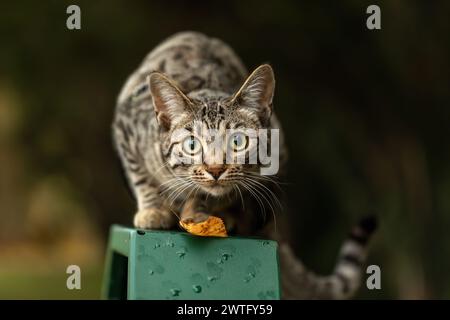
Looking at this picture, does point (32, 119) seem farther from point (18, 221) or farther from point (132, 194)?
point (132, 194)

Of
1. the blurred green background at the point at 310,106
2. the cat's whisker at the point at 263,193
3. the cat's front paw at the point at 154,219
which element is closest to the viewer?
the cat's whisker at the point at 263,193

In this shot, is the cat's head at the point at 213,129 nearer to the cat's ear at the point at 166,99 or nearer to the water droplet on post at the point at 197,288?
the cat's ear at the point at 166,99

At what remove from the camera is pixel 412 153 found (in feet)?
12.9

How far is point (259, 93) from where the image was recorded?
196cm

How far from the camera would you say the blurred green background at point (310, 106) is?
3762mm

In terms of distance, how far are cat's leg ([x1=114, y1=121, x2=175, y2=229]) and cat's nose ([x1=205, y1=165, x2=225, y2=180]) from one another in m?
0.41

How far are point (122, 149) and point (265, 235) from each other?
64cm

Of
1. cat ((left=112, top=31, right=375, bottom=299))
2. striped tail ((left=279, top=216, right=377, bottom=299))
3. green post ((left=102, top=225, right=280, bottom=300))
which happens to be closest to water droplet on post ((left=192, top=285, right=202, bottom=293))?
green post ((left=102, top=225, right=280, bottom=300))

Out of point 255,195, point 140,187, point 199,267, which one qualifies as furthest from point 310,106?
point 199,267

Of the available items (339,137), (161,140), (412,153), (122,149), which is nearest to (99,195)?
(339,137)

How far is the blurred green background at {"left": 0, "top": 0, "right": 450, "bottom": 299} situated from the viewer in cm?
Answer: 376

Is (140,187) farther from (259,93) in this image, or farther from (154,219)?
(259,93)

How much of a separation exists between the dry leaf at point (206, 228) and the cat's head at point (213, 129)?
10 centimetres

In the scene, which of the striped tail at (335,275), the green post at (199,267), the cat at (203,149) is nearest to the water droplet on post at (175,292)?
the green post at (199,267)
